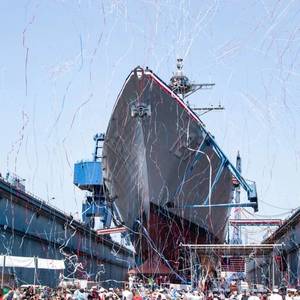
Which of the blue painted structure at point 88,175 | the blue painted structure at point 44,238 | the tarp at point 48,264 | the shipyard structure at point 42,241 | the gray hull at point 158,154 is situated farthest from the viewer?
the blue painted structure at point 88,175

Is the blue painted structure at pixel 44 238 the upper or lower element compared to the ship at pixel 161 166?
lower

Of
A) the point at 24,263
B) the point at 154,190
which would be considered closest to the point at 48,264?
the point at 24,263

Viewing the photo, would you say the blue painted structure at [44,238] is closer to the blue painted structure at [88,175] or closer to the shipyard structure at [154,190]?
the shipyard structure at [154,190]

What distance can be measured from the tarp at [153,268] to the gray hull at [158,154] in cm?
227

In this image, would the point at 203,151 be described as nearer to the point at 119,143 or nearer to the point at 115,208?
the point at 119,143

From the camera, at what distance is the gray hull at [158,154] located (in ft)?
93.1

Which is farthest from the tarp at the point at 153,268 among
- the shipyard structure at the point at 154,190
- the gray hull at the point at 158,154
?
the gray hull at the point at 158,154

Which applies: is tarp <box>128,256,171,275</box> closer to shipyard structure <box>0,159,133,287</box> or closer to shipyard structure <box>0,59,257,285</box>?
shipyard structure <box>0,59,257,285</box>

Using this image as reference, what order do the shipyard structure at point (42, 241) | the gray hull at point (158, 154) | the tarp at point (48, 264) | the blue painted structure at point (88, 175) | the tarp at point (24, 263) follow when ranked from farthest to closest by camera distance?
the blue painted structure at point (88, 175), the gray hull at point (158, 154), the shipyard structure at point (42, 241), the tarp at point (48, 264), the tarp at point (24, 263)

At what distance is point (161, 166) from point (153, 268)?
509 cm

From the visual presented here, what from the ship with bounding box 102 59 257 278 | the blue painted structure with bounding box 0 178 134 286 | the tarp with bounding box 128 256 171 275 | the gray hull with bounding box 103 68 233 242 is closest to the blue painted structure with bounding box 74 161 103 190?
the blue painted structure with bounding box 0 178 134 286

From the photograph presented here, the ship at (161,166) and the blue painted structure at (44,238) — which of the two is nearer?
the blue painted structure at (44,238)

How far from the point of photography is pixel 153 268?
90.9 ft

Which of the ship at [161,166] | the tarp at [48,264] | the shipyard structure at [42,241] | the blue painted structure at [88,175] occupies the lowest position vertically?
the tarp at [48,264]
